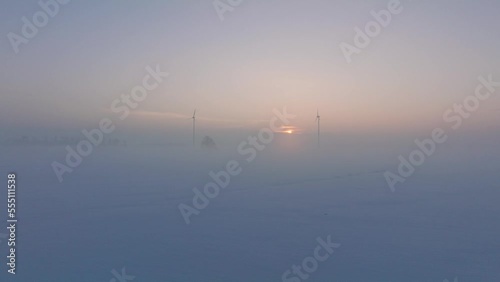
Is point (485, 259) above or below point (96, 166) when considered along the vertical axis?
below

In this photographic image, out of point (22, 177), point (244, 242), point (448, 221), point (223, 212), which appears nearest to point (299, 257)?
point (244, 242)

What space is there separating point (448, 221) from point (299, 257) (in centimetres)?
500

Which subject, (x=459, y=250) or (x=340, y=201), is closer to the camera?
(x=459, y=250)

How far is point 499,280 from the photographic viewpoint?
681 cm

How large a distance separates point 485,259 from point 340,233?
2.80m

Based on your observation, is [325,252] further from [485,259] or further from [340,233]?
[485,259]

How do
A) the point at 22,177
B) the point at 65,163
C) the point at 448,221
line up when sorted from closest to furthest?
the point at 448,221 → the point at 22,177 → the point at 65,163

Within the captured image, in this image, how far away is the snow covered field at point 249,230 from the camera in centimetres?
722

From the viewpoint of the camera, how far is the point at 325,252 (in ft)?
27.5

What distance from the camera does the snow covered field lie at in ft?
23.7

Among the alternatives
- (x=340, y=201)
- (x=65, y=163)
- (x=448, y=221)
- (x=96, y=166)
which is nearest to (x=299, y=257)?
(x=448, y=221)

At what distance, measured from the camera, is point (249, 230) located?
9.88 metres

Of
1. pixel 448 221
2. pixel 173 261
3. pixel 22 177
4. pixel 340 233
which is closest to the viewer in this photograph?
pixel 173 261

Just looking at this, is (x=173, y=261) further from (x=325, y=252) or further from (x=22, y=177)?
(x=22, y=177)
